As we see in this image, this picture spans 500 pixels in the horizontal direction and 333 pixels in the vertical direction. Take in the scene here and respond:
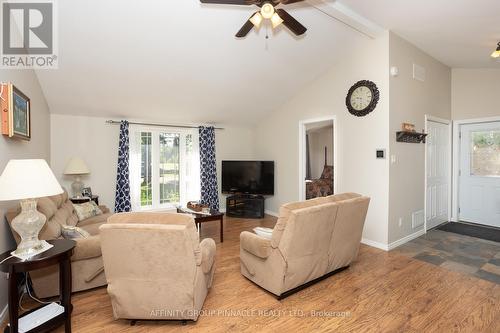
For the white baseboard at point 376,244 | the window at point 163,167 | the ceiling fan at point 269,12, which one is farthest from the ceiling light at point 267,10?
the window at point 163,167

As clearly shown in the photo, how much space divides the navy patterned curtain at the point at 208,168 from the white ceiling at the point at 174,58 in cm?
63

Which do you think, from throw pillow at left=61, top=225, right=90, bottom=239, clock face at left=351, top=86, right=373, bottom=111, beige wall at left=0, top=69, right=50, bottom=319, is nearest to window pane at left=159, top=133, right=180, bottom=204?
beige wall at left=0, top=69, right=50, bottom=319

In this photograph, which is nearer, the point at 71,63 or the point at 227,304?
the point at 227,304

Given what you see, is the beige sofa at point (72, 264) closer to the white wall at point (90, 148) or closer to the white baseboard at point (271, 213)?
the white wall at point (90, 148)

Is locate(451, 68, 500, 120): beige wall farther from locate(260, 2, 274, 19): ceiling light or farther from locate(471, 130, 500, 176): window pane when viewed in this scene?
locate(260, 2, 274, 19): ceiling light

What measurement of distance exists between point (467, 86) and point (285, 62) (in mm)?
3472

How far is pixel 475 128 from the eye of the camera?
4.70m

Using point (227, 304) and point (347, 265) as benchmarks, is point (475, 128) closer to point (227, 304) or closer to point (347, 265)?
point (347, 265)

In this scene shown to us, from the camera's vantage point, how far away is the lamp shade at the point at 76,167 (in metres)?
4.28

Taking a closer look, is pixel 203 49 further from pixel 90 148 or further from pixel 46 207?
pixel 90 148

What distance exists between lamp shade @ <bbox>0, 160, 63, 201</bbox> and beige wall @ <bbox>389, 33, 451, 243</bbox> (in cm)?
394

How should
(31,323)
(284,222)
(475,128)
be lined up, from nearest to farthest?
(31,323), (284,222), (475,128)

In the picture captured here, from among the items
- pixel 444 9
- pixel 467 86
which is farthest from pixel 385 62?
pixel 467 86

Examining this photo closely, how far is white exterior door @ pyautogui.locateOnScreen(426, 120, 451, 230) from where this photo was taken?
4.47 m
